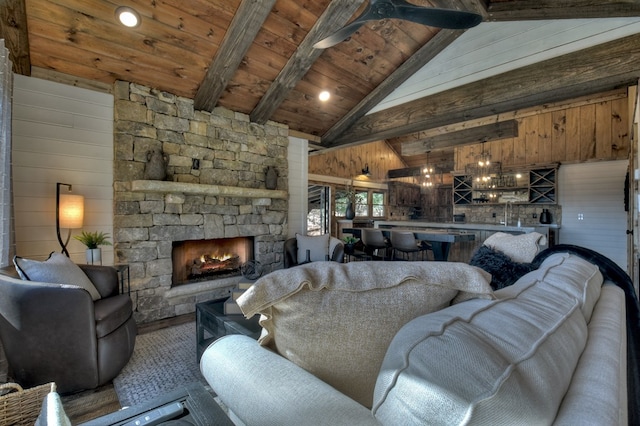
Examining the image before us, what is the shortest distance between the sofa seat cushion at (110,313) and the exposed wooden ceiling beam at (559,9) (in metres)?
4.58

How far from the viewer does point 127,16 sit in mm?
2547

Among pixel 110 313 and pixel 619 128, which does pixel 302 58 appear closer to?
pixel 110 313

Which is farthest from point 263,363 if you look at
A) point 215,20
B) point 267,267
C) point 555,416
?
point 267,267

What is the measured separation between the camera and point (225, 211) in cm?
389

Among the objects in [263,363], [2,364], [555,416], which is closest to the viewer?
[555,416]

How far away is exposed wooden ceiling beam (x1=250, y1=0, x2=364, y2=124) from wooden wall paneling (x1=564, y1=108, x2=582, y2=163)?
599cm

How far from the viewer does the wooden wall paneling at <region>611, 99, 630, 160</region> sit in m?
5.57

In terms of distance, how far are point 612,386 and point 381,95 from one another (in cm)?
425

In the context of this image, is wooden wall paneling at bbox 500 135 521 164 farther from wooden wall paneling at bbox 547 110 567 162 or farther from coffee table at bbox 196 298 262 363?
coffee table at bbox 196 298 262 363

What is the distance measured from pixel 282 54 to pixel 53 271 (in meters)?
2.94

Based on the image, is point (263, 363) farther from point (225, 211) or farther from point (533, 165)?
point (533, 165)

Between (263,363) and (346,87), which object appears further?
(346,87)

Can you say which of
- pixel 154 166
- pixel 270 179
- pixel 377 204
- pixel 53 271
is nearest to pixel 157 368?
pixel 53 271

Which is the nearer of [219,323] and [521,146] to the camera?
[219,323]
